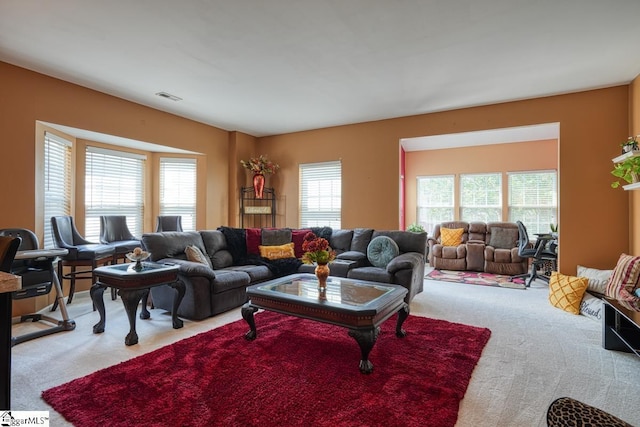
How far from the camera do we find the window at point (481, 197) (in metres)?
7.39

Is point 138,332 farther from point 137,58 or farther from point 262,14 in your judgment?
point 262,14

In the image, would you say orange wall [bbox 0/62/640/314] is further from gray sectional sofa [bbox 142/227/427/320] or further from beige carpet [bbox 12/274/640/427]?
beige carpet [bbox 12/274/640/427]

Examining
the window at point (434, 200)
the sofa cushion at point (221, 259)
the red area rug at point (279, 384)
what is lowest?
the red area rug at point (279, 384)

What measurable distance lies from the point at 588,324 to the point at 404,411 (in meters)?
2.78

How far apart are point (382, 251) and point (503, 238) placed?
3.61m

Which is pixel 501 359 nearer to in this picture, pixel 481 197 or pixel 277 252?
pixel 277 252

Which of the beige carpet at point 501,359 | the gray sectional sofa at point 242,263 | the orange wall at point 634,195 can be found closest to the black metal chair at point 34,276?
the beige carpet at point 501,359

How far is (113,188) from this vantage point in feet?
17.2

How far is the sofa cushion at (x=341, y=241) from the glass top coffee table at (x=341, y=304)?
165 cm

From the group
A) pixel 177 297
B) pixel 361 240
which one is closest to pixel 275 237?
pixel 361 240

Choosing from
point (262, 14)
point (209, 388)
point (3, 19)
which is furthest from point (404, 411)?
point (3, 19)

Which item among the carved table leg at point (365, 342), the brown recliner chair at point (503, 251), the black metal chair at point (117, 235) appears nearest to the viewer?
the carved table leg at point (365, 342)

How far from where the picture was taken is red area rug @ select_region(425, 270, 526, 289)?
17.6 ft

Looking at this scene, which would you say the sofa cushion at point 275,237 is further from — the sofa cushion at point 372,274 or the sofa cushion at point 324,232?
the sofa cushion at point 372,274
